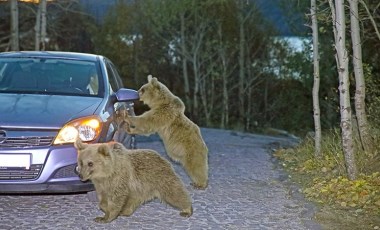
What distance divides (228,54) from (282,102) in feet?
12.1

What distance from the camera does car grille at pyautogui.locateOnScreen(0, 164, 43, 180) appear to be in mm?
7188

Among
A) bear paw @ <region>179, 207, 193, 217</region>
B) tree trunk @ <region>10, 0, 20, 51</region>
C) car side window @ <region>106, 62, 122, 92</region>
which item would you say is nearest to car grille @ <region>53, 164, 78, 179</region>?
bear paw @ <region>179, 207, 193, 217</region>

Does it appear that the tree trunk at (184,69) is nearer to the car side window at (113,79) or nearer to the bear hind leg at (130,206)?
the car side window at (113,79)

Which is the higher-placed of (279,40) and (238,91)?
(279,40)

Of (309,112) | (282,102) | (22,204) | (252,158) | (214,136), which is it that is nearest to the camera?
(22,204)

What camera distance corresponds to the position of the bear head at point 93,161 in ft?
21.7

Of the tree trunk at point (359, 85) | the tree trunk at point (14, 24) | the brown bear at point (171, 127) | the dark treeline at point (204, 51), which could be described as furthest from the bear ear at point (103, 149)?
the dark treeline at point (204, 51)

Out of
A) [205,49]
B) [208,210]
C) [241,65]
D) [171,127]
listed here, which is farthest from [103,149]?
[241,65]

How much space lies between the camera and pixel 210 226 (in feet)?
23.0

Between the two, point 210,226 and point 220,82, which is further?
point 220,82

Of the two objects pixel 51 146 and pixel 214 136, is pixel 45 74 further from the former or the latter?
pixel 214 136

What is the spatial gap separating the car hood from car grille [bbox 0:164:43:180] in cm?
44

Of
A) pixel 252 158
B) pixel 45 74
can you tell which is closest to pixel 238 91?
pixel 252 158

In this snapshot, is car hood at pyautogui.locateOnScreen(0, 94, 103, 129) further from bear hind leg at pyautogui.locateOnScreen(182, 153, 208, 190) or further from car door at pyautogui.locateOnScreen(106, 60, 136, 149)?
bear hind leg at pyautogui.locateOnScreen(182, 153, 208, 190)
